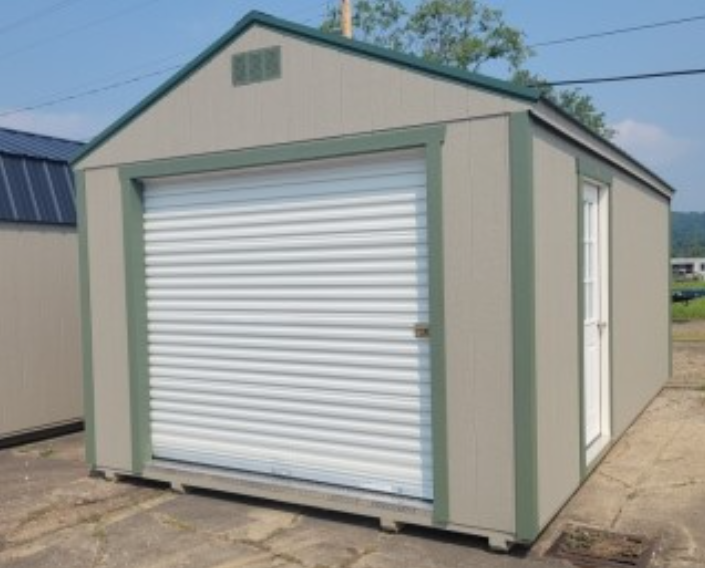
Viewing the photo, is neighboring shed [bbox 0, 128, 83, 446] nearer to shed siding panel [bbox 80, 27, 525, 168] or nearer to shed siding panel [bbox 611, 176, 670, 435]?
shed siding panel [bbox 80, 27, 525, 168]

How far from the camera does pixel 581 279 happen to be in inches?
235

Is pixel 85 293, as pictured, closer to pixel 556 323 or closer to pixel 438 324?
pixel 438 324

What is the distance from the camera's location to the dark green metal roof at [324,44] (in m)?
4.89

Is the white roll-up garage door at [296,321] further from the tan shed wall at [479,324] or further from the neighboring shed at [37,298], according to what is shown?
the neighboring shed at [37,298]

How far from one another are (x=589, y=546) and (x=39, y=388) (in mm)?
6231

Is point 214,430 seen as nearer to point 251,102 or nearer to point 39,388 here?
point 251,102

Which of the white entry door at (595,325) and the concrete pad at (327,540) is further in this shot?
the white entry door at (595,325)

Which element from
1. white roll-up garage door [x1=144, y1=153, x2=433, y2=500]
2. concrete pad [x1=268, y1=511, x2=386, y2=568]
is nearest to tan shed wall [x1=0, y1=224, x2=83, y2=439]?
white roll-up garage door [x1=144, y1=153, x2=433, y2=500]

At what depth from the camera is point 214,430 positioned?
6.51 m

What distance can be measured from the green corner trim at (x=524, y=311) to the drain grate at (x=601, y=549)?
12.1 inches

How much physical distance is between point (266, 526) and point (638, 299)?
16.7 ft

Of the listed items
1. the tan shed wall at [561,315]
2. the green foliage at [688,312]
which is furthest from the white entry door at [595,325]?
the green foliage at [688,312]

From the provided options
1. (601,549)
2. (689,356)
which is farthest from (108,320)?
(689,356)

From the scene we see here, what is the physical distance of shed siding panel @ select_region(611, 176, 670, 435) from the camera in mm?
7582
